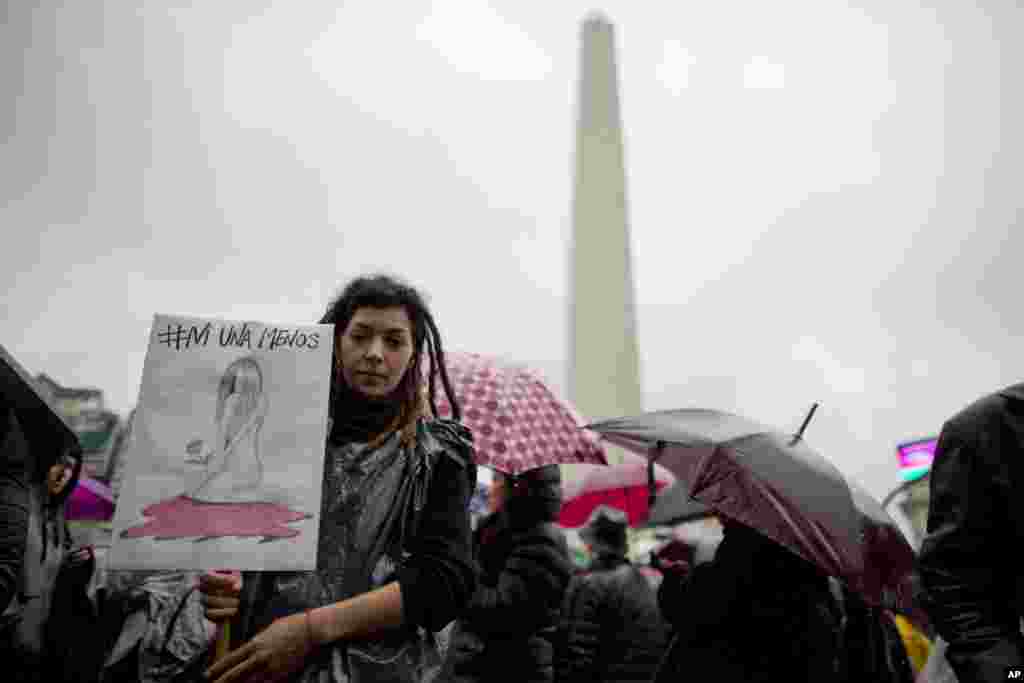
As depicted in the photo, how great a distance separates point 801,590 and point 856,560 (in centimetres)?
29

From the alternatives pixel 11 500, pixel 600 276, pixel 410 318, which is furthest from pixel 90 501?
pixel 600 276

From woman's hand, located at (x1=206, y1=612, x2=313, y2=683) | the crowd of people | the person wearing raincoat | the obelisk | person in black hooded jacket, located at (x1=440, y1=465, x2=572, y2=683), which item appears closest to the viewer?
woman's hand, located at (x1=206, y1=612, x2=313, y2=683)

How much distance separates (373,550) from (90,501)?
458 cm

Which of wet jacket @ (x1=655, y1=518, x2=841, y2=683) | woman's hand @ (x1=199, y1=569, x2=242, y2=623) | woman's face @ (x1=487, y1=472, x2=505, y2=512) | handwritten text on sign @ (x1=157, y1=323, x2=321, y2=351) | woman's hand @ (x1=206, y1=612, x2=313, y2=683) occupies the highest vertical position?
handwritten text on sign @ (x1=157, y1=323, x2=321, y2=351)

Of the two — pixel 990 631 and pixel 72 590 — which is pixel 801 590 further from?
pixel 72 590

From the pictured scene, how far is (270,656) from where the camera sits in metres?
1.32

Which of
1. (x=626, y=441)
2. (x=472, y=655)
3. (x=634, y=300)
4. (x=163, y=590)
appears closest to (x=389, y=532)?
(x=163, y=590)

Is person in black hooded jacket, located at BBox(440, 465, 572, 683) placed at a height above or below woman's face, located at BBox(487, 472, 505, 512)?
below

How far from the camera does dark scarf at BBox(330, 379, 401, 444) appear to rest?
1664 millimetres

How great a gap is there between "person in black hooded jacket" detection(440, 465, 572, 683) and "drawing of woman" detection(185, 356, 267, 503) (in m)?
1.64

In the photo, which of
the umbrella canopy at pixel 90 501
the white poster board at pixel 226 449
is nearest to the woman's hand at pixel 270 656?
the white poster board at pixel 226 449

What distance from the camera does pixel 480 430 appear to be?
10.9ft

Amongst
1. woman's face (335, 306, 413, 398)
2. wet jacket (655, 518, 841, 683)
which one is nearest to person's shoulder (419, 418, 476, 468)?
woman's face (335, 306, 413, 398)

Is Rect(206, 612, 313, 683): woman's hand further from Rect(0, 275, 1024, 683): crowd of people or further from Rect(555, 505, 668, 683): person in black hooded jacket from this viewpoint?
Rect(555, 505, 668, 683): person in black hooded jacket
